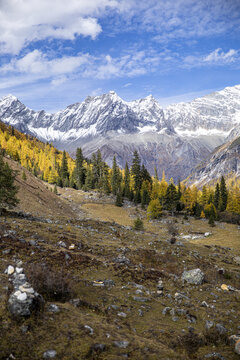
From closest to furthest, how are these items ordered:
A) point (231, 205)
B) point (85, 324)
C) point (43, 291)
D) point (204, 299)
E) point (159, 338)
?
1. point (85, 324)
2. point (159, 338)
3. point (43, 291)
4. point (204, 299)
5. point (231, 205)

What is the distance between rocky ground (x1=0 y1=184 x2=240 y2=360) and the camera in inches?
241

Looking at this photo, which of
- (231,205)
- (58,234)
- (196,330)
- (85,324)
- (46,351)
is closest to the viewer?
(46,351)

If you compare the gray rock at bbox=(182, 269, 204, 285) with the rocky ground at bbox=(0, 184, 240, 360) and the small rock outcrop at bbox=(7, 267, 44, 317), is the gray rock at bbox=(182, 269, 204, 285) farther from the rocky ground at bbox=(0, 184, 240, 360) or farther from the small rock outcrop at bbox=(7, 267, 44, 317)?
the small rock outcrop at bbox=(7, 267, 44, 317)

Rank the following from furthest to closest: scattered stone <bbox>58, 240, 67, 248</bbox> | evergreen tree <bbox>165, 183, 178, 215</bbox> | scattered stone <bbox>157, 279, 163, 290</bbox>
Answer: evergreen tree <bbox>165, 183, 178, 215</bbox>
scattered stone <bbox>58, 240, 67, 248</bbox>
scattered stone <bbox>157, 279, 163, 290</bbox>

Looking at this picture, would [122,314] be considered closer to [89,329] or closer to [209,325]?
[89,329]

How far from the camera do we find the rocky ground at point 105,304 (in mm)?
6109

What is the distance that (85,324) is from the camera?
6.90 meters

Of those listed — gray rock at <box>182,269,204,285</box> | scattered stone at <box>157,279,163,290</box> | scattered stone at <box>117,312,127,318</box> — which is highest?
scattered stone at <box>117,312,127,318</box>

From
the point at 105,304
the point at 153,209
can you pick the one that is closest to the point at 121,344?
the point at 105,304

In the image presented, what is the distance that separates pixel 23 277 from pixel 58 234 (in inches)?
468

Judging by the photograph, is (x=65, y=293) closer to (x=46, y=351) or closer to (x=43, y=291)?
(x=43, y=291)

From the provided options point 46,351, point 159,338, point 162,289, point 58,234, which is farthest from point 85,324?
point 58,234

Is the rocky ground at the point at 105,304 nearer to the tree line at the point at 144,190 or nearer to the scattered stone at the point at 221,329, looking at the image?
the scattered stone at the point at 221,329

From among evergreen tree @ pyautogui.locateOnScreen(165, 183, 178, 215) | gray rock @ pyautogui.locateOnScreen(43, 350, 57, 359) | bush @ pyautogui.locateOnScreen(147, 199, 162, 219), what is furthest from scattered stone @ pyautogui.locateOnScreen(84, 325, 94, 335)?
evergreen tree @ pyautogui.locateOnScreen(165, 183, 178, 215)
